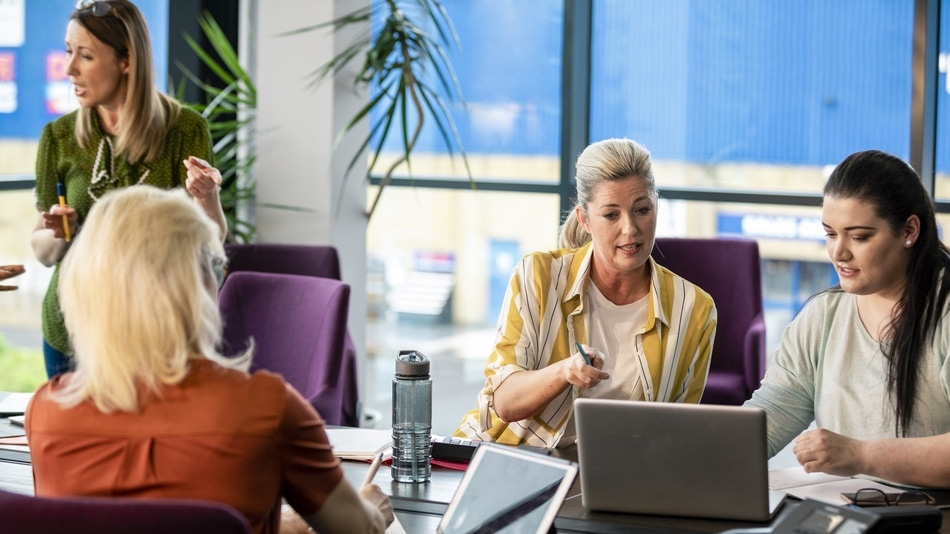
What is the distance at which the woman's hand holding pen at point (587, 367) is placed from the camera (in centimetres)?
213

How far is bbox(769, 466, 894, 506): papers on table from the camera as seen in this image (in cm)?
193

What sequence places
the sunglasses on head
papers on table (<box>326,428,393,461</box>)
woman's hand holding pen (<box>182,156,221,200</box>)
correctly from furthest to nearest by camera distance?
1. the sunglasses on head
2. woman's hand holding pen (<box>182,156,221,200</box>)
3. papers on table (<box>326,428,393,461</box>)

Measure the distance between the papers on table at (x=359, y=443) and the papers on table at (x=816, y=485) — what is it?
764 mm

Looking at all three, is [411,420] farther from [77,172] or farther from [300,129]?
[300,129]

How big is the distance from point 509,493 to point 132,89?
6.34ft

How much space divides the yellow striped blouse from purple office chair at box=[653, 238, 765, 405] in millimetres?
1486

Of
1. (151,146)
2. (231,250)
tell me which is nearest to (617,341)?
(151,146)

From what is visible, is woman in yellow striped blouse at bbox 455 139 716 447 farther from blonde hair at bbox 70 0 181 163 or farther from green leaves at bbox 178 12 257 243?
green leaves at bbox 178 12 257 243

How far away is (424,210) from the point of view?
18.3 ft

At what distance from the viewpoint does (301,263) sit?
3.99 m

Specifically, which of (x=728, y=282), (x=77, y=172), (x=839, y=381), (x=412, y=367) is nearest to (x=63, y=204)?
(x=77, y=172)

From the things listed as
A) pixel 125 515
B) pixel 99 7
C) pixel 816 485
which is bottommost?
pixel 816 485

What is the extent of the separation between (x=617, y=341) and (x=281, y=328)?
1.15m

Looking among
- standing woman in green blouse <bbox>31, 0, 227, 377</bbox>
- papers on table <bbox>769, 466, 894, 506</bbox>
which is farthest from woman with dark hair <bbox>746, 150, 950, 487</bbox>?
standing woman in green blouse <bbox>31, 0, 227, 377</bbox>
